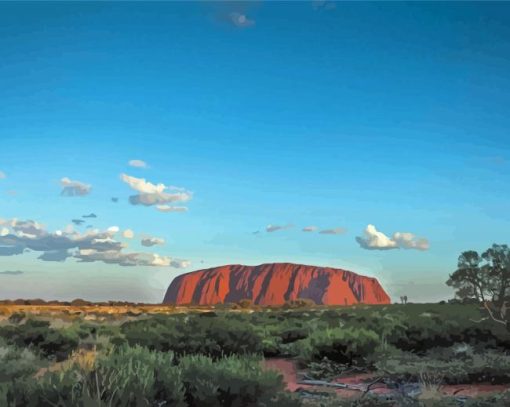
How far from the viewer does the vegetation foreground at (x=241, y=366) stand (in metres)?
7.66

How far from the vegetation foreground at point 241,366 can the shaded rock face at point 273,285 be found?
492ft

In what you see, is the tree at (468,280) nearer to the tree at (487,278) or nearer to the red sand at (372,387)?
the tree at (487,278)

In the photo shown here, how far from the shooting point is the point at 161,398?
8062 millimetres

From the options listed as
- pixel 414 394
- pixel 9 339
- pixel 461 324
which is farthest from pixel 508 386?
pixel 9 339

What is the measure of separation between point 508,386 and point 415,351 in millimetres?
7435

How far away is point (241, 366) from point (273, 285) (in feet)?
564

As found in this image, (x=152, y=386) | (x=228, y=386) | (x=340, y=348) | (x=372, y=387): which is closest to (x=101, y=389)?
(x=152, y=386)

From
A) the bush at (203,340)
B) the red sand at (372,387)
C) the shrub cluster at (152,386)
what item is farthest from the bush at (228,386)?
the bush at (203,340)

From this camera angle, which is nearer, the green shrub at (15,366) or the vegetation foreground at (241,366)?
the vegetation foreground at (241,366)

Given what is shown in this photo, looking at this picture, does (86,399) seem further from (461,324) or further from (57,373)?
(461,324)

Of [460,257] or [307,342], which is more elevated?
[460,257]

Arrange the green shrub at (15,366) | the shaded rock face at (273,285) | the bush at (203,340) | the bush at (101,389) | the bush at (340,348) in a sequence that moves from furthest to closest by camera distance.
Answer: the shaded rock face at (273,285), the bush at (203,340), the bush at (340,348), the green shrub at (15,366), the bush at (101,389)

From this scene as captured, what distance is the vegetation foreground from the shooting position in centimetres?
766

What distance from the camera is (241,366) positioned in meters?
9.81
